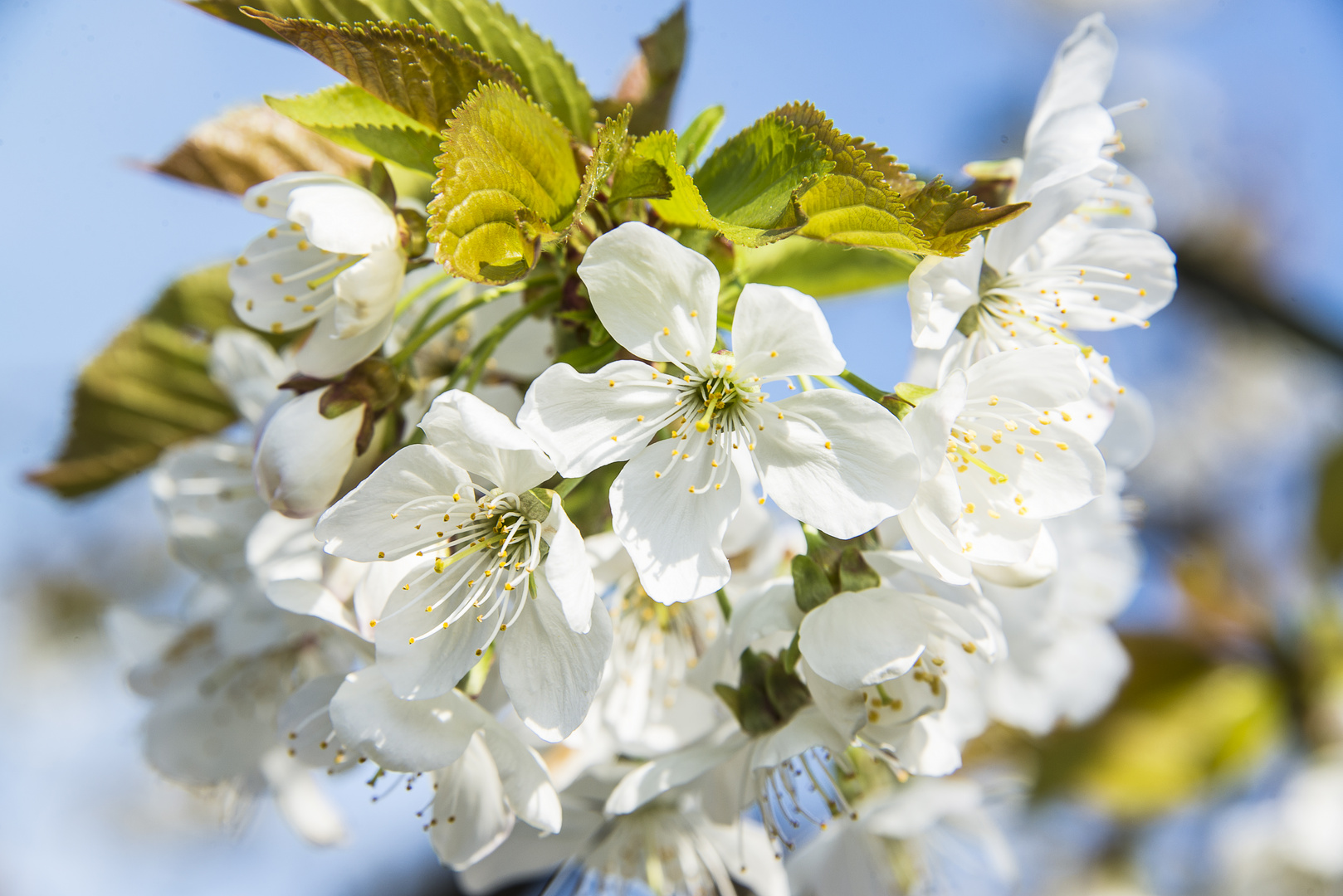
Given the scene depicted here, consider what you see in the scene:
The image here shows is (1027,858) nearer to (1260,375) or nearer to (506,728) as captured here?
(1260,375)

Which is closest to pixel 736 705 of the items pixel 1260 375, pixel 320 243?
pixel 320 243

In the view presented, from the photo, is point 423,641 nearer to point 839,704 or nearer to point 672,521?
point 672,521

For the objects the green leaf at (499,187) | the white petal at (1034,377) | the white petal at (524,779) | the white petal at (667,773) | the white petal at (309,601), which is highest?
the green leaf at (499,187)

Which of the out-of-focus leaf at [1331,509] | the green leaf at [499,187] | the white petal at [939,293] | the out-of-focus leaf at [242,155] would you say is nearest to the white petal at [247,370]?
the out-of-focus leaf at [242,155]

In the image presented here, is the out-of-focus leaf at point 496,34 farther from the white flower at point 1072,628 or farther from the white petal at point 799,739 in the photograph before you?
the white flower at point 1072,628

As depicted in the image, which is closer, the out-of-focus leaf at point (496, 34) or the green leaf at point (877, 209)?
the green leaf at point (877, 209)

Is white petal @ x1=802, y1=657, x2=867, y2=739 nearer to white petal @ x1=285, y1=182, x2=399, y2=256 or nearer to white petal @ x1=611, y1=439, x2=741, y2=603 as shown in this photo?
white petal @ x1=611, y1=439, x2=741, y2=603
